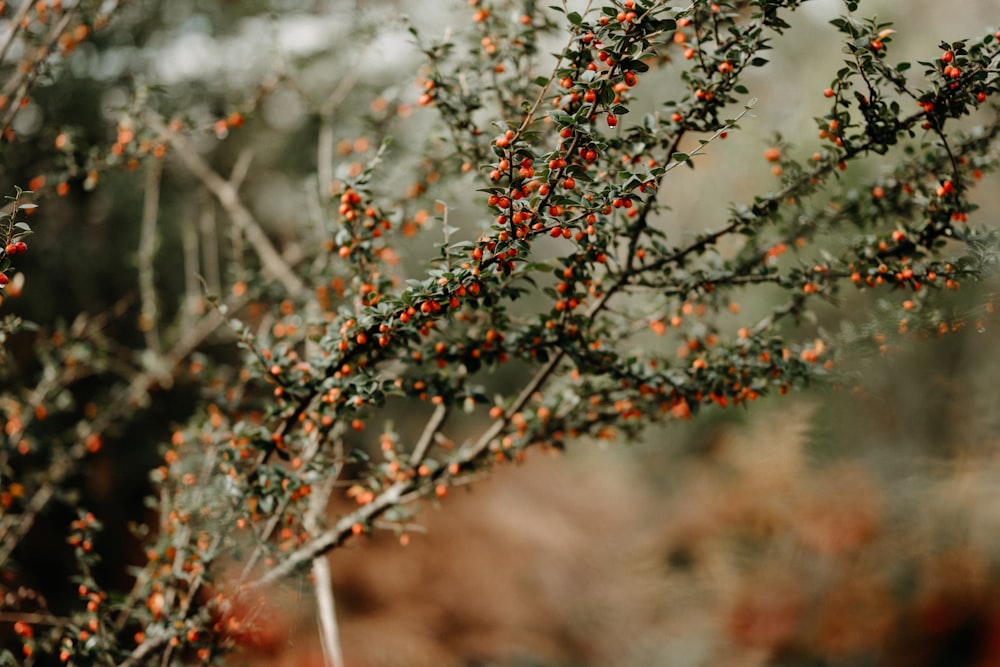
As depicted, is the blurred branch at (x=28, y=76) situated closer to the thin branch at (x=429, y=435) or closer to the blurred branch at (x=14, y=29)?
the blurred branch at (x=14, y=29)

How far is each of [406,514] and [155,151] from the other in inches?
88.1

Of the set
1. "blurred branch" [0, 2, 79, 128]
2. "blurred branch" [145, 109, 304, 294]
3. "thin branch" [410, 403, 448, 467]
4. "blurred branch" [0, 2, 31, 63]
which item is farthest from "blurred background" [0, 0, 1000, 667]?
"thin branch" [410, 403, 448, 467]

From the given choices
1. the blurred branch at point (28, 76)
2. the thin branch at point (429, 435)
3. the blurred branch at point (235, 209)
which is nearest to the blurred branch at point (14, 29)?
the blurred branch at point (28, 76)

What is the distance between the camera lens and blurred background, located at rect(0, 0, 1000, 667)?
467 cm

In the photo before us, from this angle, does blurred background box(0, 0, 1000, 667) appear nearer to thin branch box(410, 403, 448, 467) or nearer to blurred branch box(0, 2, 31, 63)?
blurred branch box(0, 2, 31, 63)

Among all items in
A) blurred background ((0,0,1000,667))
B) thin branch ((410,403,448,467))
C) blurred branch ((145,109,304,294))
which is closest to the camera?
thin branch ((410,403,448,467))

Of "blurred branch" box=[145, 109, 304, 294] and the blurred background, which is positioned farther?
the blurred background

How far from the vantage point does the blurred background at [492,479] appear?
184 inches

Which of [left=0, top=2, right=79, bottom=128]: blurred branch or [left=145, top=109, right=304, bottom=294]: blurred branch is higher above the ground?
[left=145, top=109, right=304, bottom=294]: blurred branch

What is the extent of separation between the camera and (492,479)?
5.92m

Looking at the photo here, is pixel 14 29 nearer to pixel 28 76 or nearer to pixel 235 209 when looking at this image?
pixel 28 76

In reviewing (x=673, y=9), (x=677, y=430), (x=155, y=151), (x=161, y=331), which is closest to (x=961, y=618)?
(x=677, y=430)

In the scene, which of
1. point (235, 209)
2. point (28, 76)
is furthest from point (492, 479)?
point (28, 76)

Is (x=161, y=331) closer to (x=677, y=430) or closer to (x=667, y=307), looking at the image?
(x=667, y=307)
